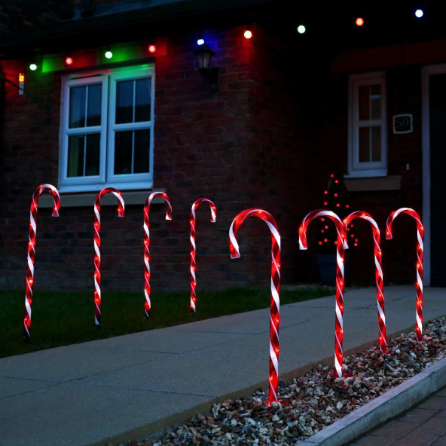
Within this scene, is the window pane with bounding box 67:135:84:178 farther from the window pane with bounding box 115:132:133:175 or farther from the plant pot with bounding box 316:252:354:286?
the plant pot with bounding box 316:252:354:286

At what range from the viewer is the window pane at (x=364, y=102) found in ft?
40.4

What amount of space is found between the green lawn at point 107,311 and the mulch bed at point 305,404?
7.90ft

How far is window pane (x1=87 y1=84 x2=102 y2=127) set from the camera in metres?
12.6

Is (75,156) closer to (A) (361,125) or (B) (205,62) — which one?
(B) (205,62)

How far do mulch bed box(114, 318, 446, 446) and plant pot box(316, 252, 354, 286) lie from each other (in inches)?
181

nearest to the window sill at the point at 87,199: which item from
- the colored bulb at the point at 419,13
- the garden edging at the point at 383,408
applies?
the colored bulb at the point at 419,13

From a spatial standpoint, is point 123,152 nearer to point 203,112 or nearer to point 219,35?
point 203,112

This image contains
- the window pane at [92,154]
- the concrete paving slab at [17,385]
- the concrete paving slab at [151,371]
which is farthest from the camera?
the window pane at [92,154]

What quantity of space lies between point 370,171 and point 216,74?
305 cm

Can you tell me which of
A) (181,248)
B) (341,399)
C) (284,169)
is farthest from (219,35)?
(341,399)

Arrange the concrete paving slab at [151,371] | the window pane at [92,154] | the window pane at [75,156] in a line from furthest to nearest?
the window pane at [75,156], the window pane at [92,154], the concrete paving slab at [151,371]

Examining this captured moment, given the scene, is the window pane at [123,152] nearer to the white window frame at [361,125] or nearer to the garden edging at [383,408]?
the white window frame at [361,125]

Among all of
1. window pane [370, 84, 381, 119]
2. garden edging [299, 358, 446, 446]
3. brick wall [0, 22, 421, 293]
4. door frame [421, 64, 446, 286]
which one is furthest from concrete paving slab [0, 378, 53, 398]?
window pane [370, 84, 381, 119]

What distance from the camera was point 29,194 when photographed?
12.6 m
